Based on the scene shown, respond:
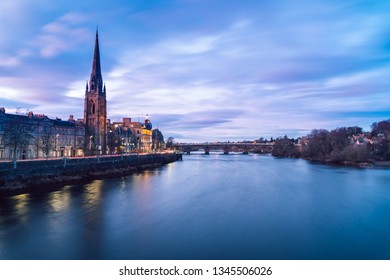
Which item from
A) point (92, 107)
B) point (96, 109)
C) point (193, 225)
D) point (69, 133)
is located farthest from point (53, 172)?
point (92, 107)

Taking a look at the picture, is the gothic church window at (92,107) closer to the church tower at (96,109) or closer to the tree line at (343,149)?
the church tower at (96,109)

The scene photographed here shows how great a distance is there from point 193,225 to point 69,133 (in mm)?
53078

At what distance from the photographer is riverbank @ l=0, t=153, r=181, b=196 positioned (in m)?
27.3

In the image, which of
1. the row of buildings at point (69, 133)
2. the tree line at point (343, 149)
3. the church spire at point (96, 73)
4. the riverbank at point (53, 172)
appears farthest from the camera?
the church spire at point (96, 73)

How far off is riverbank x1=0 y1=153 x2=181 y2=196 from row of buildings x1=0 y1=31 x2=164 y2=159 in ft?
23.0

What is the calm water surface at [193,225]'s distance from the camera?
1431 cm

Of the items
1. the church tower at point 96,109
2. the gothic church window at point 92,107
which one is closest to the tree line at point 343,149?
the church tower at point 96,109

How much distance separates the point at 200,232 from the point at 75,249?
6704mm

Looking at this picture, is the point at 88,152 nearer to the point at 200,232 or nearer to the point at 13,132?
the point at 13,132

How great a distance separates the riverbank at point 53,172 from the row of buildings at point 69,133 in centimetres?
702

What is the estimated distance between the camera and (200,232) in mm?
17281

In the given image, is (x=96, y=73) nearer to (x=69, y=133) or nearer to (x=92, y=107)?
(x=92, y=107)

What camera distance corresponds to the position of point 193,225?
61.7 ft
